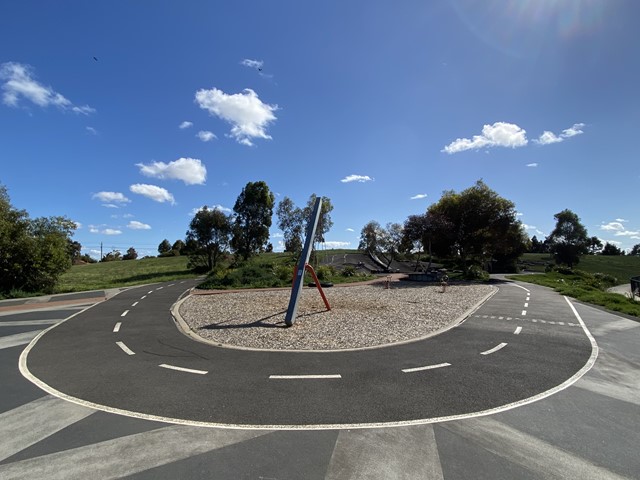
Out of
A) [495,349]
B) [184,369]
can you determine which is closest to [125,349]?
[184,369]

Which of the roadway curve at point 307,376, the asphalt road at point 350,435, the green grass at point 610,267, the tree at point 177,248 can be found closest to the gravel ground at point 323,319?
the roadway curve at point 307,376

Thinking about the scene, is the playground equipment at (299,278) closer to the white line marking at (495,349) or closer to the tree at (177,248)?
the white line marking at (495,349)

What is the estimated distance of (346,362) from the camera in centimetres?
766

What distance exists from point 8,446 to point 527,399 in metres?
7.38

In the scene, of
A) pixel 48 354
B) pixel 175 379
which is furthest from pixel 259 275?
pixel 175 379

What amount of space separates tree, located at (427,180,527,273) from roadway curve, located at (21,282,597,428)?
82.2ft

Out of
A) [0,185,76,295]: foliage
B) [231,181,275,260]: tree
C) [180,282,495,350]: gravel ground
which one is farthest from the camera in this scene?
[231,181,275,260]: tree

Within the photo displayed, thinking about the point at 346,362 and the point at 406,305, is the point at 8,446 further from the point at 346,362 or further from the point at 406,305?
the point at 406,305

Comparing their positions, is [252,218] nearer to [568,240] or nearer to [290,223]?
[290,223]

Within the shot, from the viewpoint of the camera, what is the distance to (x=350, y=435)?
4414 mm

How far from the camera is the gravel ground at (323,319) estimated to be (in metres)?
9.83

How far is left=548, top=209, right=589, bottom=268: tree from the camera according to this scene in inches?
2286

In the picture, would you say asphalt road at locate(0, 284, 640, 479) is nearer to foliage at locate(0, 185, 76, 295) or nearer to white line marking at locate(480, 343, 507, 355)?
white line marking at locate(480, 343, 507, 355)

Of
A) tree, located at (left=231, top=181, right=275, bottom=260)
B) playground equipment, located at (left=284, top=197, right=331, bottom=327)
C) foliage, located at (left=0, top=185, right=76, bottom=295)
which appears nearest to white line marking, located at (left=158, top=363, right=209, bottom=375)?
playground equipment, located at (left=284, top=197, right=331, bottom=327)
